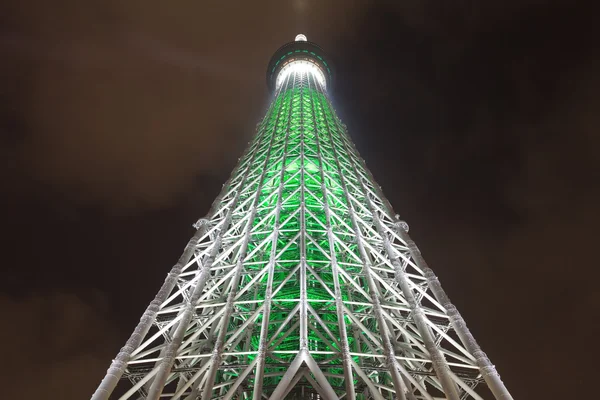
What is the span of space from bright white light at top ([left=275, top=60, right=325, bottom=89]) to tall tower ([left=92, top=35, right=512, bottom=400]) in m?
18.2

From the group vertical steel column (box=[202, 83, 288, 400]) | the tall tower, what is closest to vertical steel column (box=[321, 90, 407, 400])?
the tall tower

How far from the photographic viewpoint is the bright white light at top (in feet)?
186

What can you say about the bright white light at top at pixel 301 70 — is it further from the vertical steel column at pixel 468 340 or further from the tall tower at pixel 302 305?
the vertical steel column at pixel 468 340

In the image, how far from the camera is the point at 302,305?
1472cm

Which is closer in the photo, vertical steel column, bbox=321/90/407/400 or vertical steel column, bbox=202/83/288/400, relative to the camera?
vertical steel column, bbox=321/90/407/400

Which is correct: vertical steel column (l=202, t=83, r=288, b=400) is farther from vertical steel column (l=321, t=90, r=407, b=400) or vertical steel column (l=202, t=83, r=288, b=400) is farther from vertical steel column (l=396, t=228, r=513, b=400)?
vertical steel column (l=396, t=228, r=513, b=400)

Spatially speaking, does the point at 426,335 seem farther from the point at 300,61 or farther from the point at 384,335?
the point at 300,61

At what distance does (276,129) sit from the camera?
37812 mm

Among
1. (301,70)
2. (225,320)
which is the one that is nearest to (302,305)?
(225,320)

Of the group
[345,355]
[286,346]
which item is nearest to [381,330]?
[345,355]

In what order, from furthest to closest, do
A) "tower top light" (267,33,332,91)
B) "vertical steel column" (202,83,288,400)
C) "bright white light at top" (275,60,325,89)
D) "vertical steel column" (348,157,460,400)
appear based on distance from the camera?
1. "tower top light" (267,33,332,91)
2. "bright white light at top" (275,60,325,89)
3. "vertical steel column" (202,83,288,400)
4. "vertical steel column" (348,157,460,400)

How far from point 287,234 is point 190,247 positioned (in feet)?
18.0

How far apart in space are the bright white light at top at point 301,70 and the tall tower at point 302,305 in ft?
59.7

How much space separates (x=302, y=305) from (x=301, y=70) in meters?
46.4
